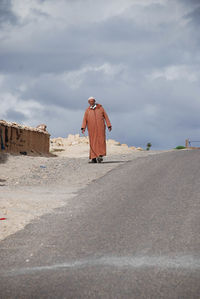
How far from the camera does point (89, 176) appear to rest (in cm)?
1290

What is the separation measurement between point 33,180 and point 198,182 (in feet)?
19.0

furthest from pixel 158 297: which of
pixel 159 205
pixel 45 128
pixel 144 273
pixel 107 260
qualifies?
pixel 45 128

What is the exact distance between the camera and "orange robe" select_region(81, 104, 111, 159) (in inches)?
579

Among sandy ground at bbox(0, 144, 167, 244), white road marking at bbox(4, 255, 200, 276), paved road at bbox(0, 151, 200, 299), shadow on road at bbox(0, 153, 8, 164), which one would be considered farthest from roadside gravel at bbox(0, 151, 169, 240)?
white road marking at bbox(4, 255, 200, 276)

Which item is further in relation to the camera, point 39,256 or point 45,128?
point 45,128

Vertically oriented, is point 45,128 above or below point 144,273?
above

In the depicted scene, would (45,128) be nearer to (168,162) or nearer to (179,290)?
(168,162)

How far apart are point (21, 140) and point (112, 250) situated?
1689 cm

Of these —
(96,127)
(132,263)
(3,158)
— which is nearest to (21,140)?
(3,158)

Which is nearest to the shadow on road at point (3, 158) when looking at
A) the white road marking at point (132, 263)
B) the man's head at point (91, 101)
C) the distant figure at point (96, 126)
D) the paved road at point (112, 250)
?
the distant figure at point (96, 126)

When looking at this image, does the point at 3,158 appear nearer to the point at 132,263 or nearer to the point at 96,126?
the point at 96,126

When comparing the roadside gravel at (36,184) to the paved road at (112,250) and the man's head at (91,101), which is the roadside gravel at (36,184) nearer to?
the paved road at (112,250)

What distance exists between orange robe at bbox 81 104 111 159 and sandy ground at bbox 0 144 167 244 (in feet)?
2.01

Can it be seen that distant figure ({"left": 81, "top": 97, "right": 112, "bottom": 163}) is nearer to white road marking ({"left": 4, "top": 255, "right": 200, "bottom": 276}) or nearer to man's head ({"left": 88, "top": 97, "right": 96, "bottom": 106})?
man's head ({"left": 88, "top": 97, "right": 96, "bottom": 106})
